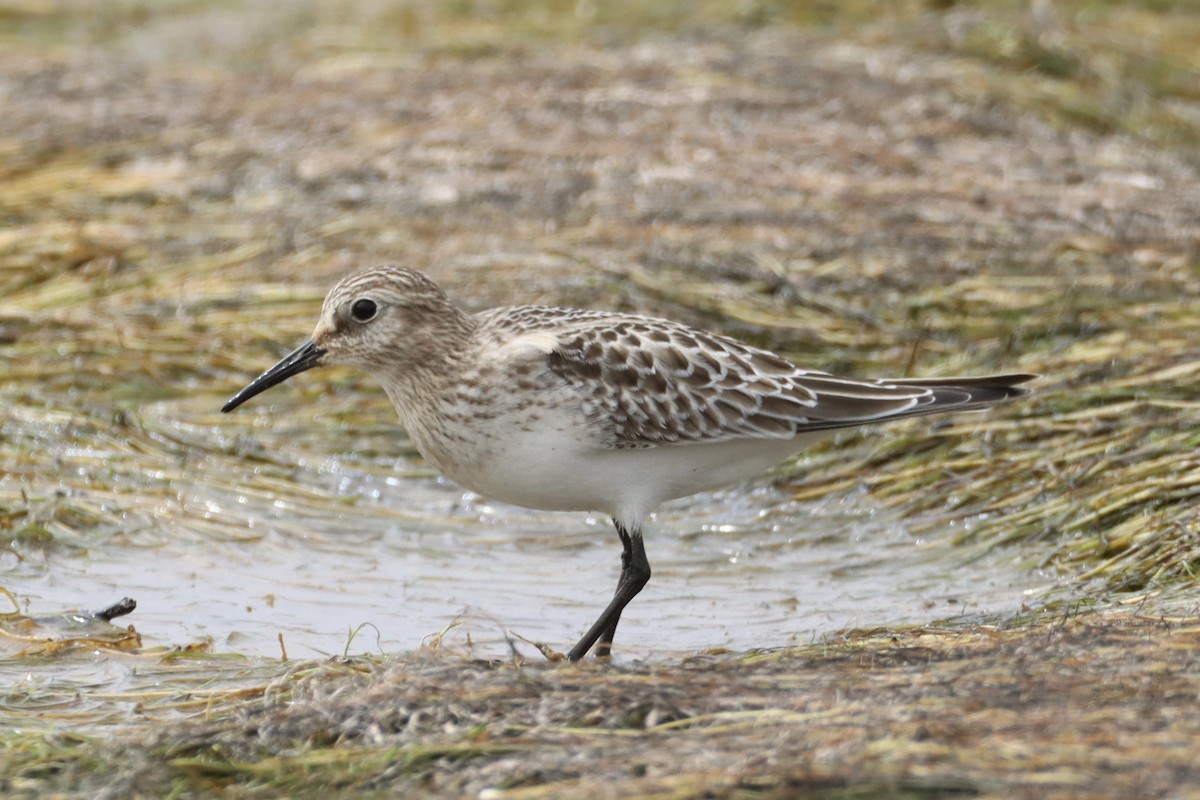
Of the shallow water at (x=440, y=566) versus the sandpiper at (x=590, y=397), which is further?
the shallow water at (x=440, y=566)

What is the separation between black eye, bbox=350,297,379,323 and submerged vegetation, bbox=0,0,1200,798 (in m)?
1.33

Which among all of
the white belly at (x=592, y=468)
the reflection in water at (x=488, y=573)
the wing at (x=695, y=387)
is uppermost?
the wing at (x=695, y=387)

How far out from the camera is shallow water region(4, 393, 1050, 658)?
6703 millimetres

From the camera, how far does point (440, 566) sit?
7.53 m

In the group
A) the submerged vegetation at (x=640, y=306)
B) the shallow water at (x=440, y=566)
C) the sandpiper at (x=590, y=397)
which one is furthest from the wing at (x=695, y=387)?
the submerged vegetation at (x=640, y=306)

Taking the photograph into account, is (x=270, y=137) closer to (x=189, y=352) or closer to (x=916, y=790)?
(x=189, y=352)

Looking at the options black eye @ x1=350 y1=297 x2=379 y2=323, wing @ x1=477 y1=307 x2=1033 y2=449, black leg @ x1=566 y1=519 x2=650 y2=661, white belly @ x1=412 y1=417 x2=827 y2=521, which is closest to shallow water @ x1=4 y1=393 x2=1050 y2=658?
black leg @ x1=566 y1=519 x2=650 y2=661

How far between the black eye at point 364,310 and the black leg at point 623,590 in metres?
1.20

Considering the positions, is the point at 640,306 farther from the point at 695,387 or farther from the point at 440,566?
the point at 695,387

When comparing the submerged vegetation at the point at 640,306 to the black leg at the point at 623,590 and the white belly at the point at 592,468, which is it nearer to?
the black leg at the point at 623,590

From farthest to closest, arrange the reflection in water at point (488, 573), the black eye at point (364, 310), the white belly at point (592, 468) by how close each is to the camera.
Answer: the reflection in water at point (488, 573) < the black eye at point (364, 310) < the white belly at point (592, 468)

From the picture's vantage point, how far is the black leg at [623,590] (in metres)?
A: 6.22

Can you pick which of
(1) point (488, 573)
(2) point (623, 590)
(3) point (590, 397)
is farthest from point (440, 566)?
(3) point (590, 397)

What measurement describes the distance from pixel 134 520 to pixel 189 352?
1.60m
